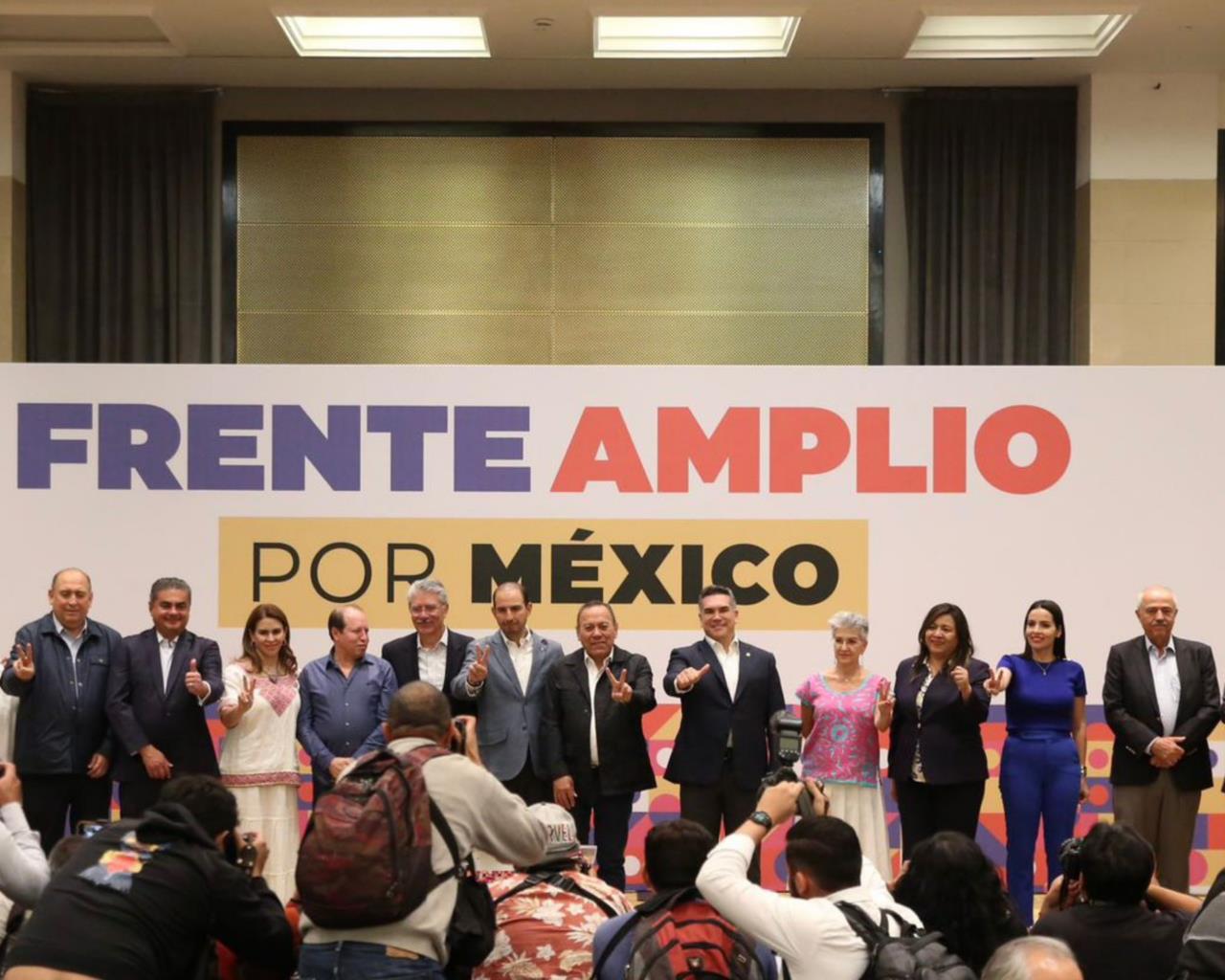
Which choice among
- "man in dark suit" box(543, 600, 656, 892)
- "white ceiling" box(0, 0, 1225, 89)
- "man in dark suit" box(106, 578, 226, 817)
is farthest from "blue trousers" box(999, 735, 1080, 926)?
"white ceiling" box(0, 0, 1225, 89)

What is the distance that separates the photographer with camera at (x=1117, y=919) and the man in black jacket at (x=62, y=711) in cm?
435

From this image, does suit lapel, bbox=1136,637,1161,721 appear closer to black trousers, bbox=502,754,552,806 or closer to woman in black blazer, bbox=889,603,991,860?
woman in black blazer, bbox=889,603,991,860

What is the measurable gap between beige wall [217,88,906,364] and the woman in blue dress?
4.07 m

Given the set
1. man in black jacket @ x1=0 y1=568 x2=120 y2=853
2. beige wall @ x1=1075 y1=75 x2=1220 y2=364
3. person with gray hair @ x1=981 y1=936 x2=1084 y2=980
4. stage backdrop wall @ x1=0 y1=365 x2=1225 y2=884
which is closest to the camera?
person with gray hair @ x1=981 y1=936 x2=1084 y2=980

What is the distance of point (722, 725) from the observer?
6.94 metres

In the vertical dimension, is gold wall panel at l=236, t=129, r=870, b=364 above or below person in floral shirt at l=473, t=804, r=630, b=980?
above

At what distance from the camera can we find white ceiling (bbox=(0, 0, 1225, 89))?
926 centimetres

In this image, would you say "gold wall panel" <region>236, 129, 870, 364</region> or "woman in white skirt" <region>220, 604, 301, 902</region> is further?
"gold wall panel" <region>236, 129, 870, 364</region>

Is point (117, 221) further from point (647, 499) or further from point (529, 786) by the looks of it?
point (529, 786)

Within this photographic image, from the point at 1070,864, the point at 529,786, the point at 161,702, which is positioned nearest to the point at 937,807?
the point at 529,786

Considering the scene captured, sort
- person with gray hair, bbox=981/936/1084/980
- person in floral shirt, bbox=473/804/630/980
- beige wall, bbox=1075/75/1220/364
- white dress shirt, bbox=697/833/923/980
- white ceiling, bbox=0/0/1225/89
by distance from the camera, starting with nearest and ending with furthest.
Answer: person with gray hair, bbox=981/936/1084/980 < white dress shirt, bbox=697/833/923/980 < person in floral shirt, bbox=473/804/630/980 < white ceiling, bbox=0/0/1225/89 < beige wall, bbox=1075/75/1220/364

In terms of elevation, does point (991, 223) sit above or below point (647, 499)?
above

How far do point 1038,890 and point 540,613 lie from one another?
2.67 metres

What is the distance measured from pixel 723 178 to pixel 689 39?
117cm
